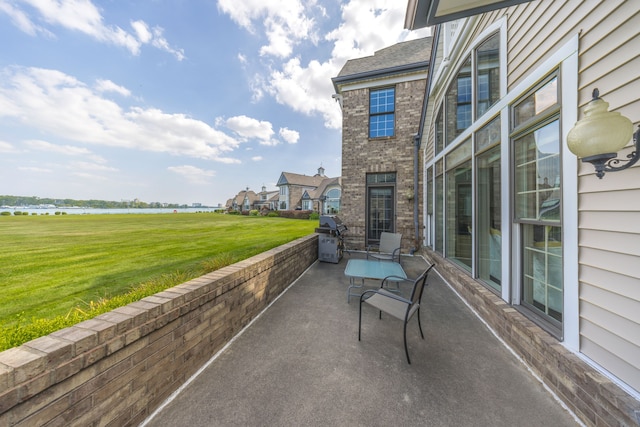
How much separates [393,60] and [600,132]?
25.3ft

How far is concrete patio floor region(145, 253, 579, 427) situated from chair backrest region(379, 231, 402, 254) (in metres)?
2.36

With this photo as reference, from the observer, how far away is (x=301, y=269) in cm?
500

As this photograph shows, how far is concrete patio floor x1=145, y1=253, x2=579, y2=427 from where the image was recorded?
170 cm

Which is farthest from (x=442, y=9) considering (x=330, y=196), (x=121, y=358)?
(x=330, y=196)

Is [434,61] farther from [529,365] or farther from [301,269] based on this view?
[529,365]

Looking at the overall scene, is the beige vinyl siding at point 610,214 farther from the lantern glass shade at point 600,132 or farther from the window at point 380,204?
the window at point 380,204

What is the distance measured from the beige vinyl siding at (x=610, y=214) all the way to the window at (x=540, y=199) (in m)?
0.32

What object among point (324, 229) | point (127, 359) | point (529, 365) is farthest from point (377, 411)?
point (324, 229)

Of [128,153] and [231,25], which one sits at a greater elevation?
[231,25]

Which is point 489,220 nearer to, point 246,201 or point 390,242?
point 390,242

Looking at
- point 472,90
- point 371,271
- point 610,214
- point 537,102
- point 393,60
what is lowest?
point 371,271

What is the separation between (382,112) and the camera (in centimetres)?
764

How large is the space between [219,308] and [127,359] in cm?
91

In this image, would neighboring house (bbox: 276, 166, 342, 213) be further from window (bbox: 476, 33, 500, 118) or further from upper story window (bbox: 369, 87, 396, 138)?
window (bbox: 476, 33, 500, 118)
